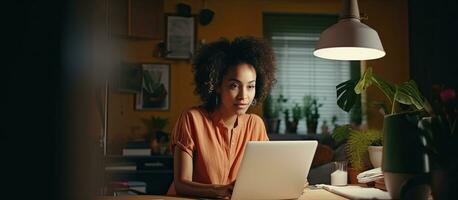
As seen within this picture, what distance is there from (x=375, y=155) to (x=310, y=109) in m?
3.02

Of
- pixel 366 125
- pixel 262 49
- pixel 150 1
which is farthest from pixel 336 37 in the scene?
pixel 366 125

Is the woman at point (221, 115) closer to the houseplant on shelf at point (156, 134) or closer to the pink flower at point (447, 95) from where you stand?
the pink flower at point (447, 95)

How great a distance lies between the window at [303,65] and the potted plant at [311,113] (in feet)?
0.38

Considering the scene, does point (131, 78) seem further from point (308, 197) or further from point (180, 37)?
point (308, 197)

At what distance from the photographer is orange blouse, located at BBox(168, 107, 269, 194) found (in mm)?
1722

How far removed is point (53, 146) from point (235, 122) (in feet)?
4.94

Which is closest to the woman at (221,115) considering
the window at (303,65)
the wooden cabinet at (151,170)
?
the wooden cabinet at (151,170)

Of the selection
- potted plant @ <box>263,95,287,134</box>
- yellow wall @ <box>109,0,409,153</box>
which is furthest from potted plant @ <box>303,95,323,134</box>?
yellow wall @ <box>109,0,409,153</box>

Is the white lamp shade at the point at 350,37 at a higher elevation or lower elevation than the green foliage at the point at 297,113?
higher

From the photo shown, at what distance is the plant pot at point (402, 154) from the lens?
105cm

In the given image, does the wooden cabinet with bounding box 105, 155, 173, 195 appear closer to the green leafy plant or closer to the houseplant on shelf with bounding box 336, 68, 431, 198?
the green leafy plant

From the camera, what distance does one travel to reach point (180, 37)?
183 inches

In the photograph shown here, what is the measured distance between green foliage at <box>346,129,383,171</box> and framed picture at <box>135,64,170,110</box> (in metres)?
3.10

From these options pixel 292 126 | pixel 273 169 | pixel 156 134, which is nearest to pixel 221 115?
pixel 273 169
